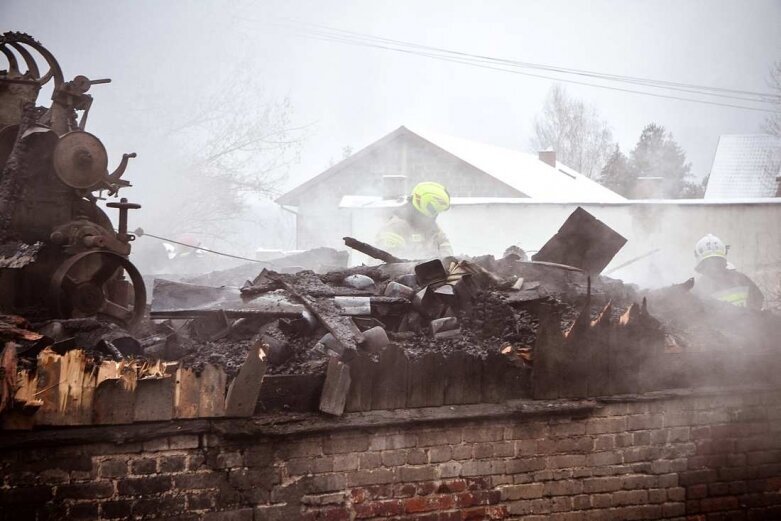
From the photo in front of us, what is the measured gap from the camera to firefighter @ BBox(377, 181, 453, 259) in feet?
31.8

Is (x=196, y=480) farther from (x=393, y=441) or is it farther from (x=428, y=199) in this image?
(x=428, y=199)

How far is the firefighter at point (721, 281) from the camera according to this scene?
8.49 meters

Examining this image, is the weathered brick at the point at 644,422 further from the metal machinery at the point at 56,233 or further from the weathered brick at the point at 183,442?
the metal machinery at the point at 56,233

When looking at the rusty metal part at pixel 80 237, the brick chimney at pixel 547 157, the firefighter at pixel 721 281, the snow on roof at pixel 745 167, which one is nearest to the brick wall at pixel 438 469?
the rusty metal part at pixel 80 237

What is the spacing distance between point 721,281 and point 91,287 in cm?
789

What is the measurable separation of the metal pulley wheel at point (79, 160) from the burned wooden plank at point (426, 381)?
351 cm

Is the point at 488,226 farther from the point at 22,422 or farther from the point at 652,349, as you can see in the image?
the point at 22,422

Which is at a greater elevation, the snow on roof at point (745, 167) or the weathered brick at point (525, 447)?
the snow on roof at point (745, 167)

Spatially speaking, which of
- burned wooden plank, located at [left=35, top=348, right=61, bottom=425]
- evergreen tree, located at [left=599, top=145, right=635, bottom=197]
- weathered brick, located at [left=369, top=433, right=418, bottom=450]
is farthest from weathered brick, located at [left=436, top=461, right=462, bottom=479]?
evergreen tree, located at [left=599, top=145, right=635, bottom=197]

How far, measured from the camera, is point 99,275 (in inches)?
221

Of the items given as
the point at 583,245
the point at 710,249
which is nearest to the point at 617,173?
the point at 710,249

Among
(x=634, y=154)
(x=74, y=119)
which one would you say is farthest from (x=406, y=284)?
(x=634, y=154)

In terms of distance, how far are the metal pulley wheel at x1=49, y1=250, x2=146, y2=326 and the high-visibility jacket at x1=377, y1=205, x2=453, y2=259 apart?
4.59 metres

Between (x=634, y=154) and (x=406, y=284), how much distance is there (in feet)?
146
